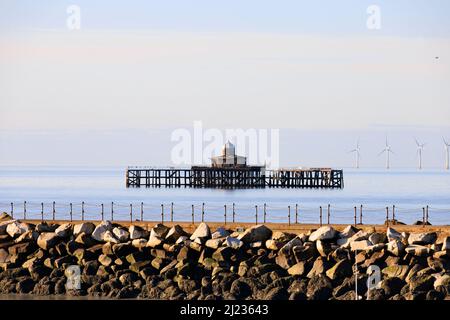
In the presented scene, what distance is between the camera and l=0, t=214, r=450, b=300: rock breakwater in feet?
164

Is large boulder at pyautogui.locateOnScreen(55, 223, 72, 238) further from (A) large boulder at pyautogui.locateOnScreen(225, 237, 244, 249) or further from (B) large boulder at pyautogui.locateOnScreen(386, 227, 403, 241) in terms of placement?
(B) large boulder at pyautogui.locateOnScreen(386, 227, 403, 241)

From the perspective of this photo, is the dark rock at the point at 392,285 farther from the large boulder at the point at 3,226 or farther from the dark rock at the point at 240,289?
the large boulder at the point at 3,226

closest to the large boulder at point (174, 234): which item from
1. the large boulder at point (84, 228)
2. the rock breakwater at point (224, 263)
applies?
the rock breakwater at point (224, 263)

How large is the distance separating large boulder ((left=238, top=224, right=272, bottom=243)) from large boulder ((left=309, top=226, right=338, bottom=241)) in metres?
1.93

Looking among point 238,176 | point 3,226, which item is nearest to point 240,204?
point 238,176

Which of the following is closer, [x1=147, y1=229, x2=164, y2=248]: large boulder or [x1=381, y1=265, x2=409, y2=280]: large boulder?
[x1=381, y1=265, x2=409, y2=280]: large boulder

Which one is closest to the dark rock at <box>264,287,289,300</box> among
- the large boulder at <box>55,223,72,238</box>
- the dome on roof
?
the large boulder at <box>55,223,72,238</box>

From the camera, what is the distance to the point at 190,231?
57.9m

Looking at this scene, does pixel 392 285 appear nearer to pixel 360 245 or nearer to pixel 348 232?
pixel 360 245

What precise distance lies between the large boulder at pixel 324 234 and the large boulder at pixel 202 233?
→ 4.38 metres

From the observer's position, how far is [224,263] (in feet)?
175

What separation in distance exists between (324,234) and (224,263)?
13.6 ft
